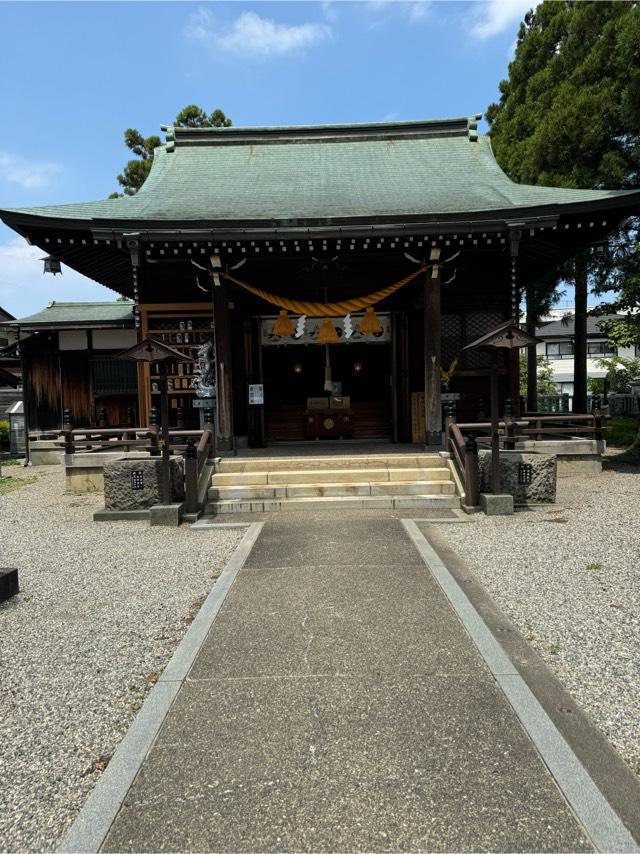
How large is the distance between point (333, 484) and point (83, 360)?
34.1ft

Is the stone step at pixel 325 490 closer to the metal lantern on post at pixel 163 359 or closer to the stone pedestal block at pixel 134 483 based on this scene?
the stone pedestal block at pixel 134 483

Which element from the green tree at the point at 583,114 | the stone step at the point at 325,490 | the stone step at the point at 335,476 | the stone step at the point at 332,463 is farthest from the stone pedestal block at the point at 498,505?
the green tree at the point at 583,114

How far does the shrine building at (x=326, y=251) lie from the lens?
962 centimetres

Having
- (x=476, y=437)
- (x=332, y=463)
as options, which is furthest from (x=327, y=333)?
(x=476, y=437)

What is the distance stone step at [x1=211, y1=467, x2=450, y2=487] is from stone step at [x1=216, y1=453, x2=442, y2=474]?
18cm

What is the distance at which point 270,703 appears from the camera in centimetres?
312

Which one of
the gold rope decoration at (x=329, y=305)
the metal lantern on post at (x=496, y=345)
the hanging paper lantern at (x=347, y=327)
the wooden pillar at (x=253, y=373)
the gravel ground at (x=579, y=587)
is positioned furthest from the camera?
the wooden pillar at (x=253, y=373)

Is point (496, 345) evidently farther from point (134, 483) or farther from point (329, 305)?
point (134, 483)

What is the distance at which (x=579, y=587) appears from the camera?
4988 millimetres

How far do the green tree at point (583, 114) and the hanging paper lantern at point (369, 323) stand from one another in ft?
24.7

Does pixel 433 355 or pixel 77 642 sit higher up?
pixel 433 355

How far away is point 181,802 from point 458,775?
126cm

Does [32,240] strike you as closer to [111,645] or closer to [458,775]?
[111,645]

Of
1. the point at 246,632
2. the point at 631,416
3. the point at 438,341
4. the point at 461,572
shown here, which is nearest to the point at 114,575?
the point at 246,632
